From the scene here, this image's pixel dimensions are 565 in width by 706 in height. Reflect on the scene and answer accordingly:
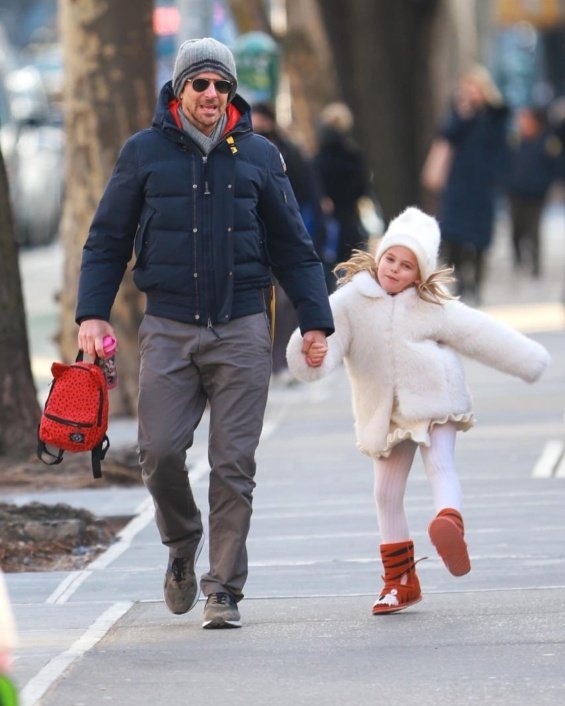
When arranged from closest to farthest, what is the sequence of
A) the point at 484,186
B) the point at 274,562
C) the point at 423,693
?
1. the point at 423,693
2. the point at 274,562
3. the point at 484,186

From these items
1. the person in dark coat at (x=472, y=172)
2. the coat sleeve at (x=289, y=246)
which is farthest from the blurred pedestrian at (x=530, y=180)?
the coat sleeve at (x=289, y=246)

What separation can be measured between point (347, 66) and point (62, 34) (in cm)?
1390

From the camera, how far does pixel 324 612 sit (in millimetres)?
7332

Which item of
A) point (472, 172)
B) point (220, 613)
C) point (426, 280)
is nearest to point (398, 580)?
point (220, 613)

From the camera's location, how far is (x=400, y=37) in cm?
2772

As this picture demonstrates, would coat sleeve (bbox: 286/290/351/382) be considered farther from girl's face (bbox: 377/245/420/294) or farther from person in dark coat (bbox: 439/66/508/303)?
person in dark coat (bbox: 439/66/508/303)

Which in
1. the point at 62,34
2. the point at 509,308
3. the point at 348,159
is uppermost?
the point at 62,34

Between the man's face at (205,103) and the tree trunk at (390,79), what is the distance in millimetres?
19787

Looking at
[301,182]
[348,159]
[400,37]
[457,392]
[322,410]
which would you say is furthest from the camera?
[400,37]

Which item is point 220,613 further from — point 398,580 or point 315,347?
point 315,347

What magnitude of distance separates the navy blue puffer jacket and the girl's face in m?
Result: 0.27

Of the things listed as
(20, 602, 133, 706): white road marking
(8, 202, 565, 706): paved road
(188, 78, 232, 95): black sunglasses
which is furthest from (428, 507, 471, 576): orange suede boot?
(188, 78, 232, 95): black sunglasses

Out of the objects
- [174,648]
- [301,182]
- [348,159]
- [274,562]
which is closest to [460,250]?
[348,159]

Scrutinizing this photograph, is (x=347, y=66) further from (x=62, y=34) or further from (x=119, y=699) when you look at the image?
(x=119, y=699)
